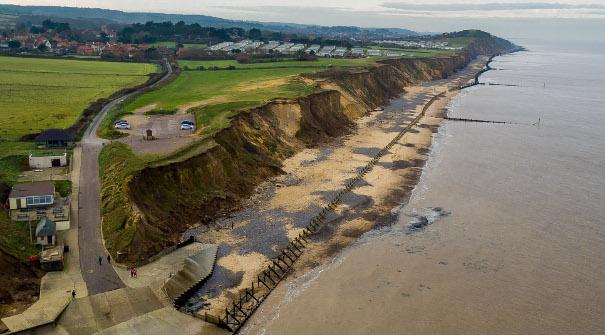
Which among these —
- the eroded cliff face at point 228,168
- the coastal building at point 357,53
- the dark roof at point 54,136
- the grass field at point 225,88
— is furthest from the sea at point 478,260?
the coastal building at point 357,53

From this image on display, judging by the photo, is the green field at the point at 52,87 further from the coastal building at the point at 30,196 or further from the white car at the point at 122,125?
the coastal building at the point at 30,196

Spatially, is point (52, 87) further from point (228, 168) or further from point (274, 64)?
point (274, 64)

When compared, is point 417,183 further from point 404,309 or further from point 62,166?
point 62,166

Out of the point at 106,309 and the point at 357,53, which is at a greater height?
the point at 357,53

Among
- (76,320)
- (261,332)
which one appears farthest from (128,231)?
(261,332)

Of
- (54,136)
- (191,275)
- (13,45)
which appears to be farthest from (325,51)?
(191,275)

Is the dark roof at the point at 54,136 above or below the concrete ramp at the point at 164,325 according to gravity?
above

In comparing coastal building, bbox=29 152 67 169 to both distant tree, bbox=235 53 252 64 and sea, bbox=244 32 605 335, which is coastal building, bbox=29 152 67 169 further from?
distant tree, bbox=235 53 252 64
